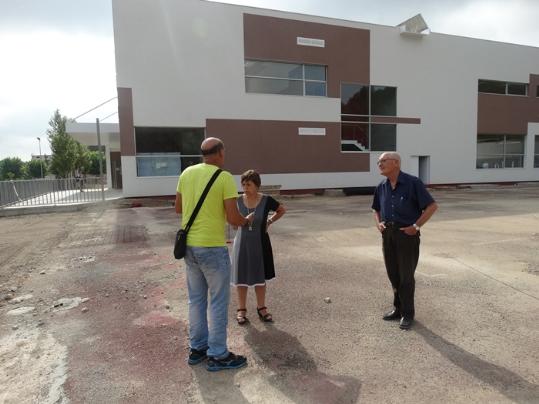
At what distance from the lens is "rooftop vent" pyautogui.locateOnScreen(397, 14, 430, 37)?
2172 centimetres

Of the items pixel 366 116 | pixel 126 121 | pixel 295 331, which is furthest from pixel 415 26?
pixel 295 331

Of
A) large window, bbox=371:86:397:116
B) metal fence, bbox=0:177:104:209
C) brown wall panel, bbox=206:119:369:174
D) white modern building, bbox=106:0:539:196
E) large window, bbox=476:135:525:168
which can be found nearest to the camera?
metal fence, bbox=0:177:104:209

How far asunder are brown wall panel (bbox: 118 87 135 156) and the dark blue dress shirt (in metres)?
15.3

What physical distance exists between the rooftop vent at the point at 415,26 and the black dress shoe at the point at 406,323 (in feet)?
69.9

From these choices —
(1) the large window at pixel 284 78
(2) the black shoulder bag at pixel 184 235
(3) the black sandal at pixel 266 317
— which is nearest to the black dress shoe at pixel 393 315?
(3) the black sandal at pixel 266 317

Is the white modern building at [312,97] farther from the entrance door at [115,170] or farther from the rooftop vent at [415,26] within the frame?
the entrance door at [115,170]

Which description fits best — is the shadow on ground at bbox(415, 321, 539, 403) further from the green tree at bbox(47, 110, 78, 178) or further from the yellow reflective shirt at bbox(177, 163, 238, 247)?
the green tree at bbox(47, 110, 78, 178)

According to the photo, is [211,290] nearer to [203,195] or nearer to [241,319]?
[203,195]

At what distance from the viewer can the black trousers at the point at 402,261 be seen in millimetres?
3932

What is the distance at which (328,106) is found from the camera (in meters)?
20.4

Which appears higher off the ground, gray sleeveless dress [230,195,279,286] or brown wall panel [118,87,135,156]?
brown wall panel [118,87,135,156]

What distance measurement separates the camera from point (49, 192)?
18.3m

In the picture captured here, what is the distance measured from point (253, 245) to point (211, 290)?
0.93 metres

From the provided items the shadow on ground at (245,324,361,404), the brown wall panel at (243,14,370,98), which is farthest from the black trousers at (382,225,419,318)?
the brown wall panel at (243,14,370,98)
